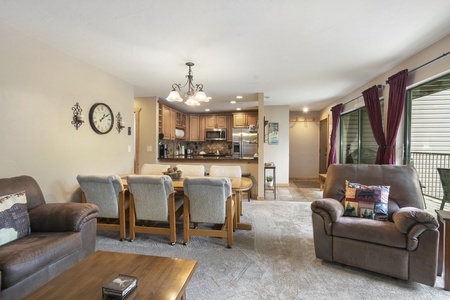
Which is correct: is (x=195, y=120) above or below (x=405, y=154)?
above

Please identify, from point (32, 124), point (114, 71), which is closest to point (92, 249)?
point (32, 124)

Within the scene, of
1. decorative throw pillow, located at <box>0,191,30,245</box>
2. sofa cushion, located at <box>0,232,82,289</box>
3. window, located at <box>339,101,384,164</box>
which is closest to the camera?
sofa cushion, located at <box>0,232,82,289</box>

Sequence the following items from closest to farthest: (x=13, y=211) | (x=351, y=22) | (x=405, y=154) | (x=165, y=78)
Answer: (x=13, y=211) < (x=351, y=22) < (x=405, y=154) < (x=165, y=78)

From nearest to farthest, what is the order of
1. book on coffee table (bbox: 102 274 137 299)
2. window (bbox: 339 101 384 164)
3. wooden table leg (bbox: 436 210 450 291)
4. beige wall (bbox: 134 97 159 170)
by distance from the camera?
1. book on coffee table (bbox: 102 274 137 299)
2. wooden table leg (bbox: 436 210 450 291)
3. window (bbox: 339 101 384 164)
4. beige wall (bbox: 134 97 159 170)

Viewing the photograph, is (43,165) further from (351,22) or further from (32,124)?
(351,22)

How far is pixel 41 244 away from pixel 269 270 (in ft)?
6.62

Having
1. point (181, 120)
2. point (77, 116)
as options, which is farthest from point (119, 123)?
point (181, 120)

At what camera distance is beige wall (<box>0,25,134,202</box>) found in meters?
2.29

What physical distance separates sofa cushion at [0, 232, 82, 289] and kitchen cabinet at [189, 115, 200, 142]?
5.66 meters

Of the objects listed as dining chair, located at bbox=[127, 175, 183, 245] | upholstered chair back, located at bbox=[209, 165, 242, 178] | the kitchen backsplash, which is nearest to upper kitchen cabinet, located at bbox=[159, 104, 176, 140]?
the kitchen backsplash

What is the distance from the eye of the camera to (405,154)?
3178mm

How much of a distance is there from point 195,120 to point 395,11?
244 inches

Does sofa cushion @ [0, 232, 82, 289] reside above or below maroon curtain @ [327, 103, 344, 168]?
below

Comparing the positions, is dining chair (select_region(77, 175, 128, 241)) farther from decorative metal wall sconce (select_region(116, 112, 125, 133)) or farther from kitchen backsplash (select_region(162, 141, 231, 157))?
kitchen backsplash (select_region(162, 141, 231, 157))
